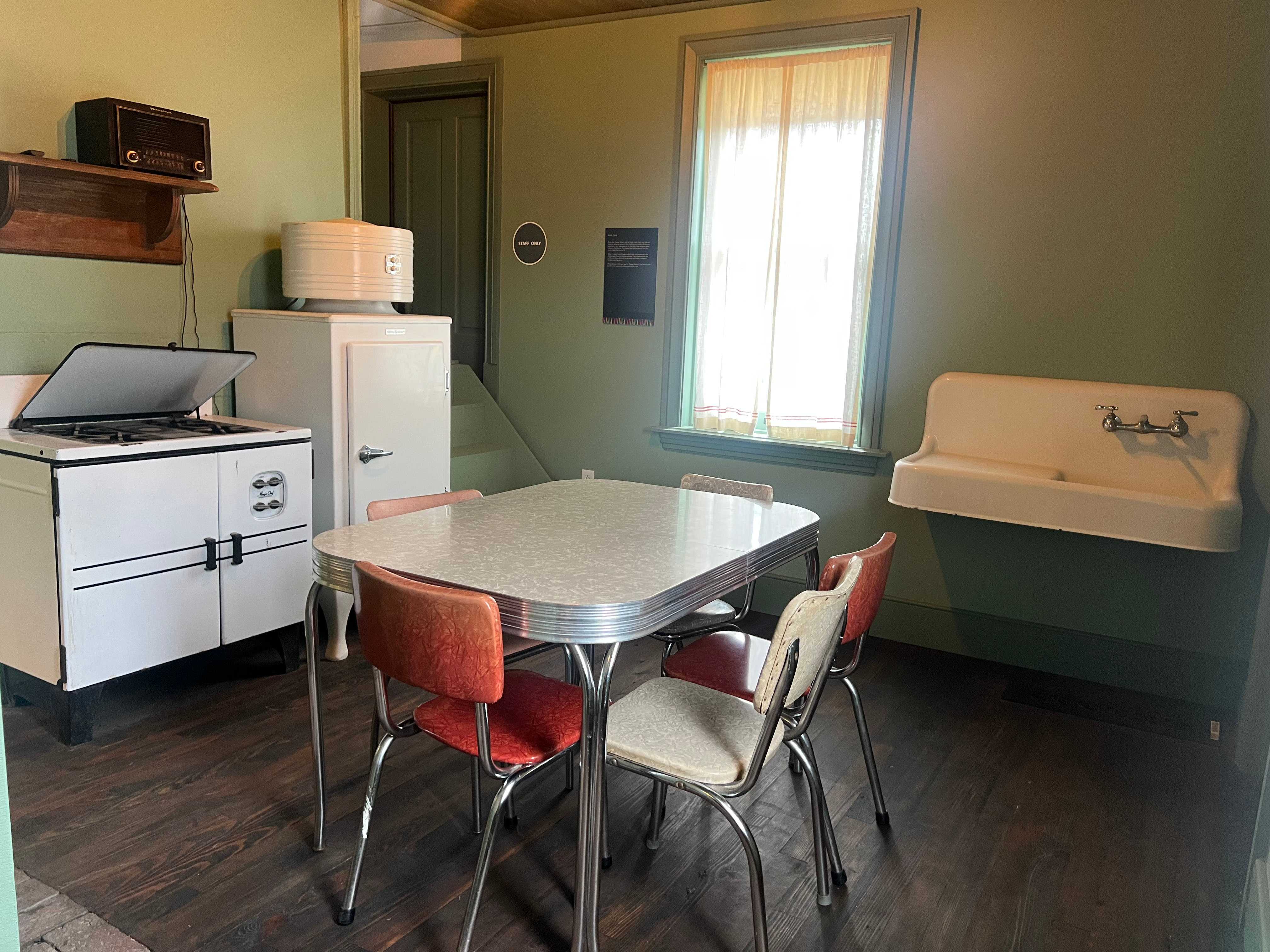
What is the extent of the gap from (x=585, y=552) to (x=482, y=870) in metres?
0.67

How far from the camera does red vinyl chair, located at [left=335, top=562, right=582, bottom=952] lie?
167 centimetres

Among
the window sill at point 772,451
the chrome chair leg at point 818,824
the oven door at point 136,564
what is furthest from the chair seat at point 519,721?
the window sill at point 772,451

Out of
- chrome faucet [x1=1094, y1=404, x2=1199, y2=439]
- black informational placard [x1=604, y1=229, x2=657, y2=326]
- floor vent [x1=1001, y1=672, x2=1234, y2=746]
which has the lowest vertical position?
floor vent [x1=1001, y1=672, x2=1234, y2=746]

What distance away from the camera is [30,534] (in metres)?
2.63

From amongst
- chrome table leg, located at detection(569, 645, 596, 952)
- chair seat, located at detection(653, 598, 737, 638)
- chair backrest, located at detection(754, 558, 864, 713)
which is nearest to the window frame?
chair seat, located at detection(653, 598, 737, 638)

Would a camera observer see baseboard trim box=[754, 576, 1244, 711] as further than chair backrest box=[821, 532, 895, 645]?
Yes

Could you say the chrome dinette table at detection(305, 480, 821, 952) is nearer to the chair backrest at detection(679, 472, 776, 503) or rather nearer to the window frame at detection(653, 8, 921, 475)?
the chair backrest at detection(679, 472, 776, 503)

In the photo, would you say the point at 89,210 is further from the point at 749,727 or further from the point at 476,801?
the point at 749,727

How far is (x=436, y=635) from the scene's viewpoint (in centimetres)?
169

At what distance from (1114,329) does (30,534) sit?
3.54m

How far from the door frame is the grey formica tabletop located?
2.19 metres

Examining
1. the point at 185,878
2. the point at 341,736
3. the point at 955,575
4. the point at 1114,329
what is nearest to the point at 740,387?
the point at 955,575

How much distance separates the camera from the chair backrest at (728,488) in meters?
2.79

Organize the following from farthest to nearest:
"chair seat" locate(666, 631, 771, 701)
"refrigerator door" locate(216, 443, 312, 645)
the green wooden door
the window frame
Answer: the green wooden door, the window frame, "refrigerator door" locate(216, 443, 312, 645), "chair seat" locate(666, 631, 771, 701)
